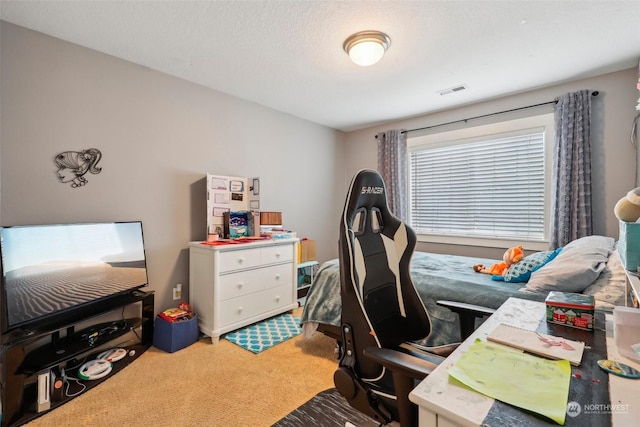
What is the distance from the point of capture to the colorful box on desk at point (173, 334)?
7.82 ft

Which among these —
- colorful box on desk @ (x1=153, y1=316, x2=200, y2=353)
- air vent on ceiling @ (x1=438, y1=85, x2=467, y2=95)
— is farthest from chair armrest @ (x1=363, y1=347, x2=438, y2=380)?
air vent on ceiling @ (x1=438, y1=85, x2=467, y2=95)

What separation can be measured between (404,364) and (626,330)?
80 cm

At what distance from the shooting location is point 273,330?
2.80m

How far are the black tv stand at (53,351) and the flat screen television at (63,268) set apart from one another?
0.10m

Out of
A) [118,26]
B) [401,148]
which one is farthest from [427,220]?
[118,26]

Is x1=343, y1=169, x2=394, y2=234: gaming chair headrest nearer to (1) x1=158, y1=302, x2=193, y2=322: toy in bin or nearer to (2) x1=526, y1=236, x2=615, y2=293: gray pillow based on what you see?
(2) x1=526, y1=236, x2=615, y2=293: gray pillow

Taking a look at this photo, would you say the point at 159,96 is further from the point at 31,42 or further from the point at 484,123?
the point at 484,123

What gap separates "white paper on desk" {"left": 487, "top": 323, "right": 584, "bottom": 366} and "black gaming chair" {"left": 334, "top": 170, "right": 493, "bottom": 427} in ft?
0.81

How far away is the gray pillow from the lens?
154 centimetres

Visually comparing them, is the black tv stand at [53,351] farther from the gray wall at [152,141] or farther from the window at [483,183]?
the window at [483,183]

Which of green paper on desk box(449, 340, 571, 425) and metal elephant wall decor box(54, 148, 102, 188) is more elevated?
metal elephant wall decor box(54, 148, 102, 188)

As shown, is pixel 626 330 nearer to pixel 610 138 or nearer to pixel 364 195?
pixel 364 195

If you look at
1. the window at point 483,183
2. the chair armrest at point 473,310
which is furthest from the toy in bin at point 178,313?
the window at point 483,183

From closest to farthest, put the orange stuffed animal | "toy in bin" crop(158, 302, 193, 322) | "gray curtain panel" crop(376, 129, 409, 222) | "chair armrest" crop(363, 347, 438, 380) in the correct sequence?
"chair armrest" crop(363, 347, 438, 380)
the orange stuffed animal
"toy in bin" crop(158, 302, 193, 322)
"gray curtain panel" crop(376, 129, 409, 222)
